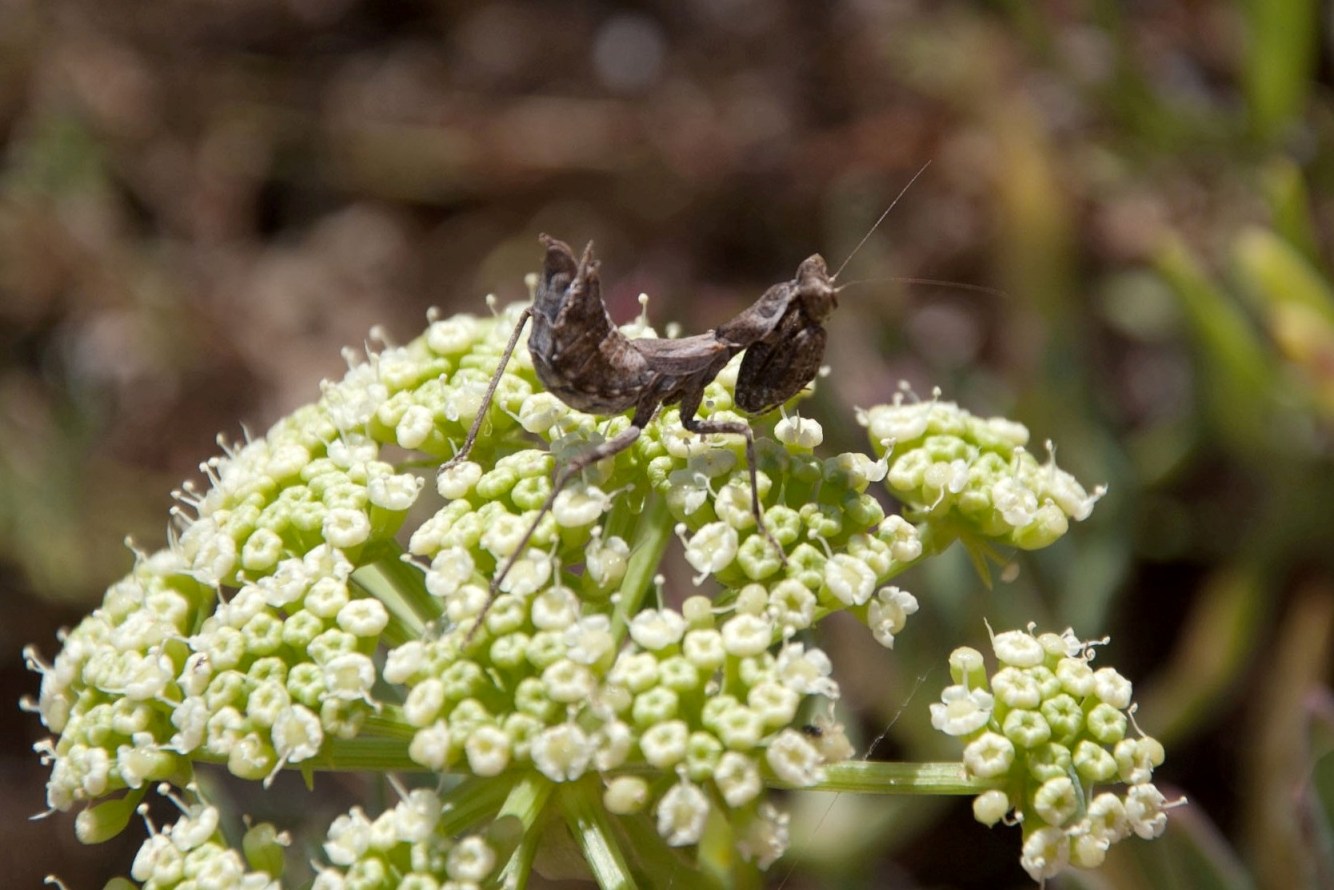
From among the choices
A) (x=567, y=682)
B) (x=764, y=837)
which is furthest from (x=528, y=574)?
(x=764, y=837)

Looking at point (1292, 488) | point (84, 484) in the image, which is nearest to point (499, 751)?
point (1292, 488)

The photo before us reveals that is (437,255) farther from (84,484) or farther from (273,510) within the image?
(273,510)

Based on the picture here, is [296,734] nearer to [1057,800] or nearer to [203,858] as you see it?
[203,858]

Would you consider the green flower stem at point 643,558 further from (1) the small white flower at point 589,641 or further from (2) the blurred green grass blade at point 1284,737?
(2) the blurred green grass blade at point 1284,737

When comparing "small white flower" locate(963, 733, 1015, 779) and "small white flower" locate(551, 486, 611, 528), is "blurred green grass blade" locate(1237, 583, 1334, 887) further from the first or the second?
Answer: "small white flower" locate(551, 486, 611, 528)

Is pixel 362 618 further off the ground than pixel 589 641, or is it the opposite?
pixel 362 618

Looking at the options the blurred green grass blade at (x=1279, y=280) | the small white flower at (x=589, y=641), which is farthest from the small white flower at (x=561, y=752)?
the blurred green grass blade at (x=1279, y=280)

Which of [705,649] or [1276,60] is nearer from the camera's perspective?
[705,649]

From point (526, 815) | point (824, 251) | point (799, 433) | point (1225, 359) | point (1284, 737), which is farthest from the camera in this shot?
point (824, 251)
